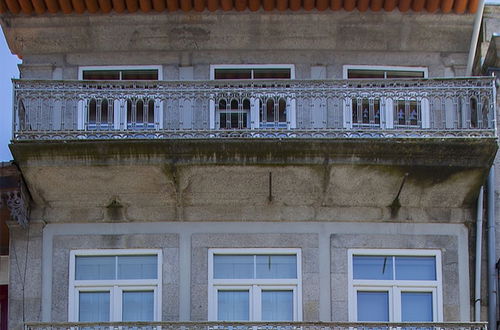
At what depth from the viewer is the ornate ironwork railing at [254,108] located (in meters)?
20.6

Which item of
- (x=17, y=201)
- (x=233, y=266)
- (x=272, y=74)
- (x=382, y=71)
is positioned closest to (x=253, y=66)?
(x=272, y=74)

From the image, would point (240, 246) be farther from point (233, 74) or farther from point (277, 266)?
point (233, 74)

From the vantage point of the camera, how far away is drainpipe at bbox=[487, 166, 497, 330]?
2052 cm

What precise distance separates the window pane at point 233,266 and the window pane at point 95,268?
5.05ft

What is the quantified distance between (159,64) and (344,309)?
4.88 metres

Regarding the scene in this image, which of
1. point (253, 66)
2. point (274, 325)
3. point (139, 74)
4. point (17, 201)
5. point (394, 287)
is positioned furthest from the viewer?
point (139, 74)

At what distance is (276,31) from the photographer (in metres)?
22.2

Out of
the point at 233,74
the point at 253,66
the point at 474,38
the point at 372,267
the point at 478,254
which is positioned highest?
the point at 474,38

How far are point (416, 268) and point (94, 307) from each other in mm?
4736

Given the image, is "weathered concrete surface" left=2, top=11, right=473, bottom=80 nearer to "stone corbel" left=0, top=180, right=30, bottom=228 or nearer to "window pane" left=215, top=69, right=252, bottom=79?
"window pane" left=215, top=69, right=252, bottom=79

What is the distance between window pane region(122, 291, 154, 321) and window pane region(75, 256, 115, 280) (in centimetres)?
38

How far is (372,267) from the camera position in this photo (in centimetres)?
2094

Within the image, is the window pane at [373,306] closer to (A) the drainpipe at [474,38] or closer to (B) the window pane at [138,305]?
(B) the window pane at [138,305]

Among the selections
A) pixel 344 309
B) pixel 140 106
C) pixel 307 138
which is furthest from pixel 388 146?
pixel 140 106
